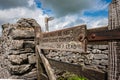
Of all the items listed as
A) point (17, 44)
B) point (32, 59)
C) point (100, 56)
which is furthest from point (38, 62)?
point (100, 56)

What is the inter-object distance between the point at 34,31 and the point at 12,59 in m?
0.99

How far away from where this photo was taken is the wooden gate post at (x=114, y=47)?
197 cm

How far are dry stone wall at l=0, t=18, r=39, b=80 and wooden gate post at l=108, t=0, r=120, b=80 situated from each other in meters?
3.26

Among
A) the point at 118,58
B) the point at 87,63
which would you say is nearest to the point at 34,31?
the point at 87,63

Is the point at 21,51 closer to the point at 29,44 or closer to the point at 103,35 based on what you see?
the point at 29,44

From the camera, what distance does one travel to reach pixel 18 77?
15.7 feet

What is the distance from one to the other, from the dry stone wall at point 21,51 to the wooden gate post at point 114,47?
10.7 ft

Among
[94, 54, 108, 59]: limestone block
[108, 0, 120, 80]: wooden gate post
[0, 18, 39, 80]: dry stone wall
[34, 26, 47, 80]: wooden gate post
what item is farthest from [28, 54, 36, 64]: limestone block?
[108, 0, 120, 80]: wooden gate post

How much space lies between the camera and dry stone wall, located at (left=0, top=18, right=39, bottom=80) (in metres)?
4.87

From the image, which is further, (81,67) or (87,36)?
(81,67)

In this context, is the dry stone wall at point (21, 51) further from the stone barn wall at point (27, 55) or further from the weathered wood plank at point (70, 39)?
the weathered wood plank at point (70, 39)

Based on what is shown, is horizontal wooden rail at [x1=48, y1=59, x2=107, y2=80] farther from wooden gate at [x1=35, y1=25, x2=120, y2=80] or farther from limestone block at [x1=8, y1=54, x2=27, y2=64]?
limestone block at [x1=8, y1=54, x2=27, y2=64]

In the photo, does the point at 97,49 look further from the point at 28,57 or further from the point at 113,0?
the point at 113,0

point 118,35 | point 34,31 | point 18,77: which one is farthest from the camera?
point 34,31
